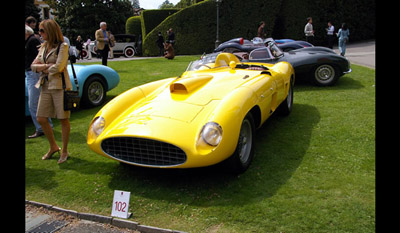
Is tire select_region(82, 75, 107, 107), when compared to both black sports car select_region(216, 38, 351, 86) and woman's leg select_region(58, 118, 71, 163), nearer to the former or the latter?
woman's leg select_region(58, 118, 71, 163)

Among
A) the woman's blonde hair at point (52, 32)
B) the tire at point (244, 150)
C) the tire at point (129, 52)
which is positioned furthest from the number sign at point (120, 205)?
the tire at point (129, 52)

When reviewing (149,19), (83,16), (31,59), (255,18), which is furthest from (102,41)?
(83,16)

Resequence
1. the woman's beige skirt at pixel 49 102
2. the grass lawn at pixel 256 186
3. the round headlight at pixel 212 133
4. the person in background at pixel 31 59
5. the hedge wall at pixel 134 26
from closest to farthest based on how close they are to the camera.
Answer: the grass lawn at pixel 256 186 < the round headlight at pixel 212 133 < the woman's beige skirt at pixel 49 102 < the person in background at pixel 31 59 < the hedge wall at pixel 134 26

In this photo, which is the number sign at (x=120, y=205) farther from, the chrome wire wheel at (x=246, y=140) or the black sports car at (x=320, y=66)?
the black sports car at (x=320, y=66)

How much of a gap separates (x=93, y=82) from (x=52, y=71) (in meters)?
3.31

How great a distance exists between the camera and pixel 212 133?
3.38m

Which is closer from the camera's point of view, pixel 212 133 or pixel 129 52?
pixel 212 133

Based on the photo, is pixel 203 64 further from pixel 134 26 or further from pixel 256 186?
pixel 134 26

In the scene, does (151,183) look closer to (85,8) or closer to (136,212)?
(136,212)

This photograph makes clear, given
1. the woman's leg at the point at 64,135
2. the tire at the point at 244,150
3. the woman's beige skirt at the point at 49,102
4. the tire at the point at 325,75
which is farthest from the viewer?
the tire at the point at 325,75

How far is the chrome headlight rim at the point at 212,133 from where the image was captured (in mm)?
3338

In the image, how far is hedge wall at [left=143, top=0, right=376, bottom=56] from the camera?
22.2 metres
